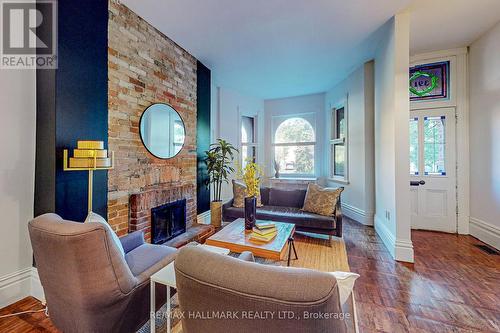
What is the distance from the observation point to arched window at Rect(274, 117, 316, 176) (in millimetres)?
5898

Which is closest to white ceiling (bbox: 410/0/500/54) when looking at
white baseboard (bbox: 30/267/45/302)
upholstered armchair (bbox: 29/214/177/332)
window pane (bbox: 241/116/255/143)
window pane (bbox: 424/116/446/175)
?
window pane (bbox: 424/116/446/175)

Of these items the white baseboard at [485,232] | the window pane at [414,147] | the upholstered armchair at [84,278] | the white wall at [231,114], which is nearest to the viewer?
the upholstered armchair at [84,278]

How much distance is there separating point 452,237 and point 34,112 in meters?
5.49

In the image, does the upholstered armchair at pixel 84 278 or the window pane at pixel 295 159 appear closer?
the upholstered armchair at pixel 84 278

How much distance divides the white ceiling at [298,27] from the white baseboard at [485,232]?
8.98ft

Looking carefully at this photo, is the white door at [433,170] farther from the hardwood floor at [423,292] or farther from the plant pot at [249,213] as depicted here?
the plant pot at [249,213]

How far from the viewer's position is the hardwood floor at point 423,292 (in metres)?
1.62

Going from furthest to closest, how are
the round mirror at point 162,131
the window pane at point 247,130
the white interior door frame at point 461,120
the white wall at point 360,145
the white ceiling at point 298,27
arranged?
the window pane at point 247,130
the white wall at point 360,145
the white interior door frame at point 461,120
the round mirror at point 162,131
the white ceiling at point 298,27

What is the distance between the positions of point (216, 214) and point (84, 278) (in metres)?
2.89

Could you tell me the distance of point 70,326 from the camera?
1.25 m

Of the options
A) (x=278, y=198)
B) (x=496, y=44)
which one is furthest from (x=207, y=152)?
(x=496, y=44)

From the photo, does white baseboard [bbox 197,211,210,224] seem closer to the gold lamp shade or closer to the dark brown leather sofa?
the dark brown leather sofa

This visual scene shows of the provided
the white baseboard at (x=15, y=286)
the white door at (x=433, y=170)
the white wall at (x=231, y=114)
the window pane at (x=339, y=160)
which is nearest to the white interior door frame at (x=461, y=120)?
the white door at (x=433, y=170)

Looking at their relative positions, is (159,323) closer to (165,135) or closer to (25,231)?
(25,231)
